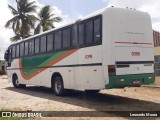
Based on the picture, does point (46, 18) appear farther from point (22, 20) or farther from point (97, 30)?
point (97, 30)

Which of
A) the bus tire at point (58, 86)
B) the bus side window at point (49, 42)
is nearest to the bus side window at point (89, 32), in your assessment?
the bus tire at point (58, 86)

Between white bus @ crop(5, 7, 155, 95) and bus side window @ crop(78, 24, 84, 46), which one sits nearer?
white bus @ crop(5, 7, 155, 95)

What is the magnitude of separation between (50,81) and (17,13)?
29509 mm

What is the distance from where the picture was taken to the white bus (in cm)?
1180

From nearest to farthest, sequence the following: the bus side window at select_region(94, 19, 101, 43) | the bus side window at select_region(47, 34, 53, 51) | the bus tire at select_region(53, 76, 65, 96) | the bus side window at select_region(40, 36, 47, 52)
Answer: the bus side window at select_region(94, 19, 101, 43) → the bus tire at select_region(53, 76, 65, 96) → the bus side window at select_region(47, 34, 53, 51) → the bus side window at select_region(40, 36, 47, 52)

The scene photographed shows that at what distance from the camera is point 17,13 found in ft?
144

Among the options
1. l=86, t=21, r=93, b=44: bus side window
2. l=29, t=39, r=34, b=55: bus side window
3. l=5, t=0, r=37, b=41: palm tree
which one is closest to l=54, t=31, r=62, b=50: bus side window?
l=86, t=21, r=93, b=44: bus side window

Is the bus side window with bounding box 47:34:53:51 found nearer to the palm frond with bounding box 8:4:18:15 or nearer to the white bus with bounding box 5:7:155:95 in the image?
the white bus with bounding box 5:7:155:95

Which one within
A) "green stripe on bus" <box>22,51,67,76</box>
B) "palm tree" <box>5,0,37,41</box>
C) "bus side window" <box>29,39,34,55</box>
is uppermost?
"palm tree" <box>5,0,37,41</box>

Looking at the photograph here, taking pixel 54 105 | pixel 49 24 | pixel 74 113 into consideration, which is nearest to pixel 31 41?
pixel 54 105

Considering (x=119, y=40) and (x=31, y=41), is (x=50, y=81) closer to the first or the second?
(x=31, y=41)

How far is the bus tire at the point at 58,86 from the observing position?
15.4m

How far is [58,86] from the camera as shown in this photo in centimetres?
1583

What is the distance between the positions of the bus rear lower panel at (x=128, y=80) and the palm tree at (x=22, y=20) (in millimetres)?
31614
